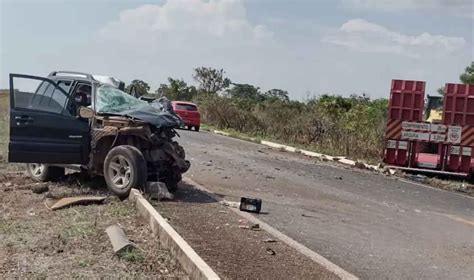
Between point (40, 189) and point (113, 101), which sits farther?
point (113, 101)

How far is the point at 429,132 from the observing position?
17812 millimetres

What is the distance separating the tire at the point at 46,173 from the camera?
37.3 ft

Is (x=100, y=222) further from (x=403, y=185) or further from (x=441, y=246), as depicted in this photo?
(x=403, y=185)

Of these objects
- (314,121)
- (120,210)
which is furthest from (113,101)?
(314,121)

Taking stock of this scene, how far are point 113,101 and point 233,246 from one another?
4331 millimetres

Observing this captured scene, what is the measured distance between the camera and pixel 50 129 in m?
10.3

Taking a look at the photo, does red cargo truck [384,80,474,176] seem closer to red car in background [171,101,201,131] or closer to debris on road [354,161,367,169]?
debris on road [354,161,367,169]

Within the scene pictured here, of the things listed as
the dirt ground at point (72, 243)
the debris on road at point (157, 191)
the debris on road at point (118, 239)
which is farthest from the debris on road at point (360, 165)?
the debris on road at point (118, 239)

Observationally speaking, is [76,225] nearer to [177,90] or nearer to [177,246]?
[177,246]

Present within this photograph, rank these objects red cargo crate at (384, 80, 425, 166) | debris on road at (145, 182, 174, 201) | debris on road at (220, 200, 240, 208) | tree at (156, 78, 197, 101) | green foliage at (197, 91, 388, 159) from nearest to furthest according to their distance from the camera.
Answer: debris on road at (145, 182, 174, 201)
debris on road at (220, 200, 240, 208)
red cargo crate at (384, 80, 425, 166)
green foliage at (197, 91, 388, 159)
tree at (156, 78, 197, 101)

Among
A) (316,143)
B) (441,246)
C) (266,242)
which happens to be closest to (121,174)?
(266,242)

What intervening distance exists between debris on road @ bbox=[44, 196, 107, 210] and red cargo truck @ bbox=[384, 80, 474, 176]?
1076 centimetres

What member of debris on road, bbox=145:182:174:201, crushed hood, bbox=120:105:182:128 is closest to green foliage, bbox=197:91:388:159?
crushed hood, bbox=120:105:182:128

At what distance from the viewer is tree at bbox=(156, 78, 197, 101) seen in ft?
199
